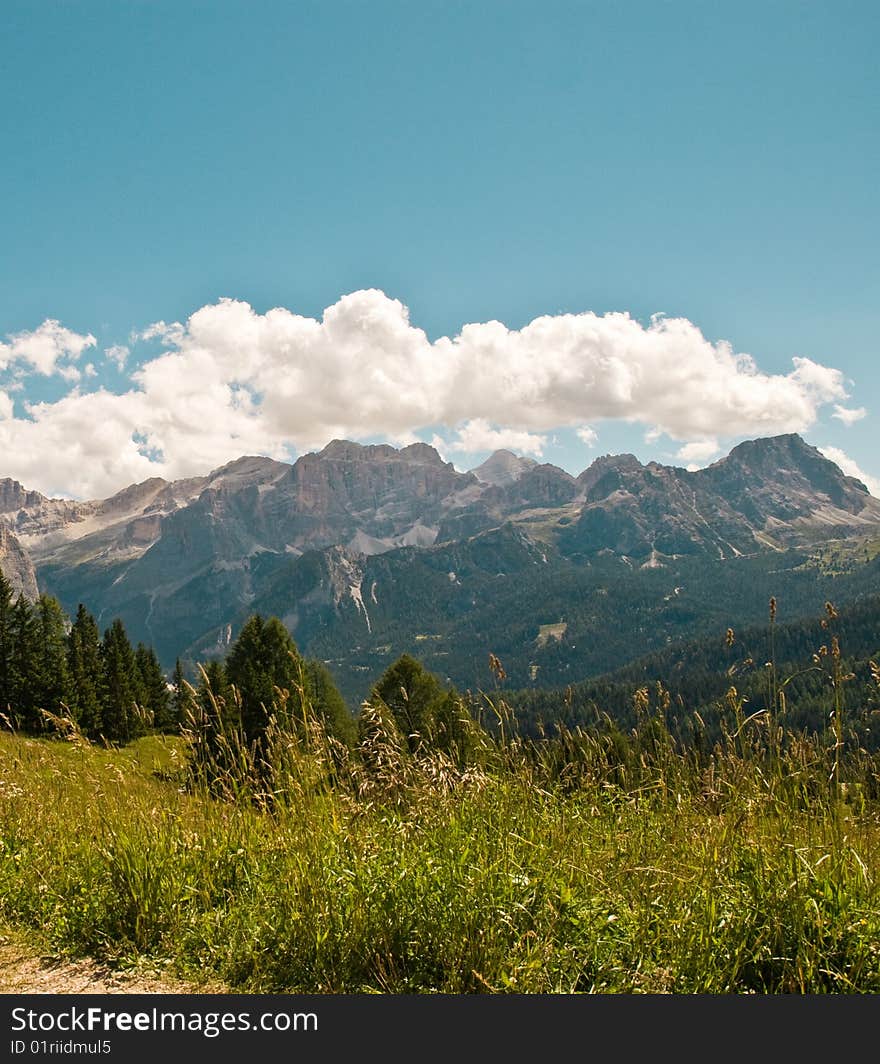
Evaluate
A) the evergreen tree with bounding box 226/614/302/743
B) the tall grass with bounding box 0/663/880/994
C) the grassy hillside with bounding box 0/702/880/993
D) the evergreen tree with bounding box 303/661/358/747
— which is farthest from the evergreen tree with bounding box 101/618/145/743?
the grassy hillside with bounding box 0/702/880/993

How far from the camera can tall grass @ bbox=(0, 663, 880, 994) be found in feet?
15.2

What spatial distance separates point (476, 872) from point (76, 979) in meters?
3.31

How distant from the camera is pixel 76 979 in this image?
204 inches

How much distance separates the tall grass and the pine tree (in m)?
43.0

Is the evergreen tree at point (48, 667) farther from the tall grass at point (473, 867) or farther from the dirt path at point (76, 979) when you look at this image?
the dirt path at point (76, 979)

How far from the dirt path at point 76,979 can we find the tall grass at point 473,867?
0.18 meters

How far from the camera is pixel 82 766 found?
8.28m

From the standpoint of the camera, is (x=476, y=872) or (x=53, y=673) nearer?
(x=476, y=872)

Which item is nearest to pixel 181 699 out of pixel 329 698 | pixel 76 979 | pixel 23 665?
pixel 76 979

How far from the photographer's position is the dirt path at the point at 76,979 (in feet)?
16.4

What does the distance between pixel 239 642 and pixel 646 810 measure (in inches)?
1216

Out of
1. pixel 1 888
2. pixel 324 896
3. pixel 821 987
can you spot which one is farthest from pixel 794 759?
pixel 1 888

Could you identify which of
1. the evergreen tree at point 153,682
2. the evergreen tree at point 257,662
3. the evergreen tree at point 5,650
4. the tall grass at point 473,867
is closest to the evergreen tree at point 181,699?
the tall grass at point 473,867

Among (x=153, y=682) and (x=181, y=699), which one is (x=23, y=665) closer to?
(x=153, y=682)
